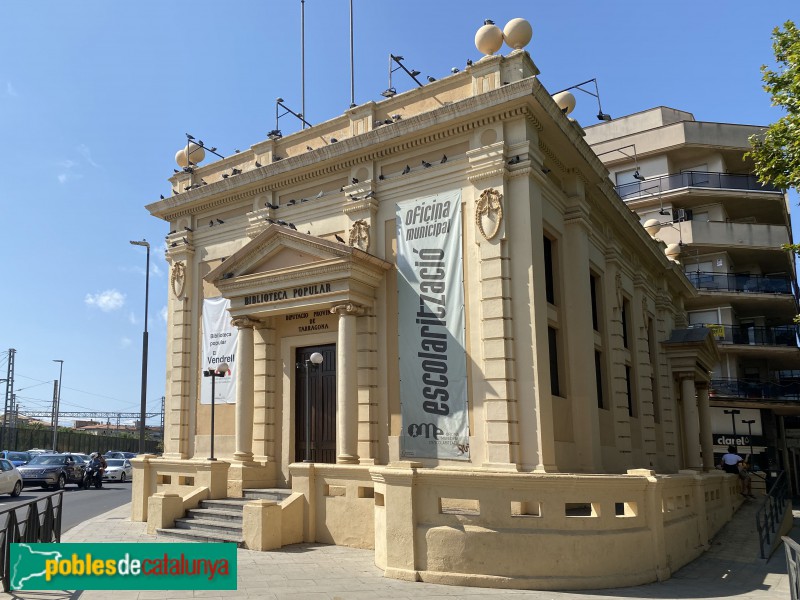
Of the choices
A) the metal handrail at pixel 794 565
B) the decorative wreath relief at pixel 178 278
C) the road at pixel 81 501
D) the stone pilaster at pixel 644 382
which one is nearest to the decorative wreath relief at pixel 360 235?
the decorative wreath relief at pixel 178 278

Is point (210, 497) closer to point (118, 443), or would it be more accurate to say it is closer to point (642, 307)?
point (642, 307)

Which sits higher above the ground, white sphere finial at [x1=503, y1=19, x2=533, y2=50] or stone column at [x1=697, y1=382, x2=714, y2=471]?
white sphere finial at [x1=503, y1=19, x2=533, y2=50]

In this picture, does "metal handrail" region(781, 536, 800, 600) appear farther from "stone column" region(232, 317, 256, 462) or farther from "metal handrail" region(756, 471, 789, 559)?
"stone column" region(232, 317, 256, 462)

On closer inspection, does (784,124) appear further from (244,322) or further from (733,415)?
(733,415)

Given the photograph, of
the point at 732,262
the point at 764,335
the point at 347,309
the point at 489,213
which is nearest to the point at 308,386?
the point at 347,309

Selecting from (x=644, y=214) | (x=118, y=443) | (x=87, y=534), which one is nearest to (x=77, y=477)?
(x=87, y=534)

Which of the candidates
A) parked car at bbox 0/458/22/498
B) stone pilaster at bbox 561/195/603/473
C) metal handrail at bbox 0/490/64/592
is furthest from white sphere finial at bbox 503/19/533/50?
parked car at bbox 0/458/22/498

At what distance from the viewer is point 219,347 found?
18.3 m

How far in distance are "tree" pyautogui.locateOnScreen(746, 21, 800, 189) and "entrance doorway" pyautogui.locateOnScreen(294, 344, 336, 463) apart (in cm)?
1038

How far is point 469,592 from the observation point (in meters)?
9.59

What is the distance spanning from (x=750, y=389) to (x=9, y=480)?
1343 inches

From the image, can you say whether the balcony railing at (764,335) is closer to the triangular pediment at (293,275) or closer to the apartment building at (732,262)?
the apartment building at (732,262)

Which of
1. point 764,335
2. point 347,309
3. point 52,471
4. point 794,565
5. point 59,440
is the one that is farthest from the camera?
point 59,440

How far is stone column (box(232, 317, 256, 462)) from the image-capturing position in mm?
16391
